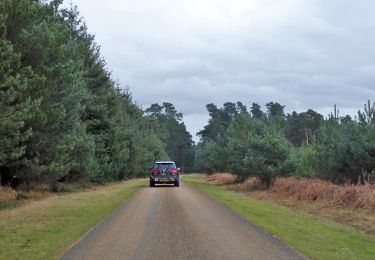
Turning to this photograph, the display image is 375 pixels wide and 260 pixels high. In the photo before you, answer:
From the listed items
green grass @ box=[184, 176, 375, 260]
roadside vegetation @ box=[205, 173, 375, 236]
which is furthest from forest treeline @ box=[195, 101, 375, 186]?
green grass @ box=[184, 176, 375, 260]

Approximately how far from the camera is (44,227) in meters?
14.8

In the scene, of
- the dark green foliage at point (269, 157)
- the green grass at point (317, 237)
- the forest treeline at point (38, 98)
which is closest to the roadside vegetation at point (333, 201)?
the green grass at point (317, 237)

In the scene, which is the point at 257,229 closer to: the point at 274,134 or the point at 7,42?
the point at 7,42

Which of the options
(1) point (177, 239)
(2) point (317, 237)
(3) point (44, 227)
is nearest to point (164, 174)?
(3) point (44, 227)

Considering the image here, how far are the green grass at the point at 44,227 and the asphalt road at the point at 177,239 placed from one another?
462mm

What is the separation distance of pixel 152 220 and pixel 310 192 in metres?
13.8

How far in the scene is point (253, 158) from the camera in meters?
36.6

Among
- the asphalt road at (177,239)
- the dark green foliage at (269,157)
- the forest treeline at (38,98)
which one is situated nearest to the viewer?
the asphalt road at (177,239)

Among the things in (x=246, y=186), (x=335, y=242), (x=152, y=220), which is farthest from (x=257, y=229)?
(x=246, y=186)

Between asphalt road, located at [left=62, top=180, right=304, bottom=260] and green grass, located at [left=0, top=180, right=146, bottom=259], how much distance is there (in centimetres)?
46

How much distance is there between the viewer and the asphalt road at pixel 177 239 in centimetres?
1039

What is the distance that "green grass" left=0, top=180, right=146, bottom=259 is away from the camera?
35.7 feet

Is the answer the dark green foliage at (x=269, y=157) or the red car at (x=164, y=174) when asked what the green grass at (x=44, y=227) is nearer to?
the dark green foliage at (x=269, y=157)

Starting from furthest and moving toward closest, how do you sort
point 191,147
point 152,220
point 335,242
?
point 191,147
point 152,220
point 335,242
